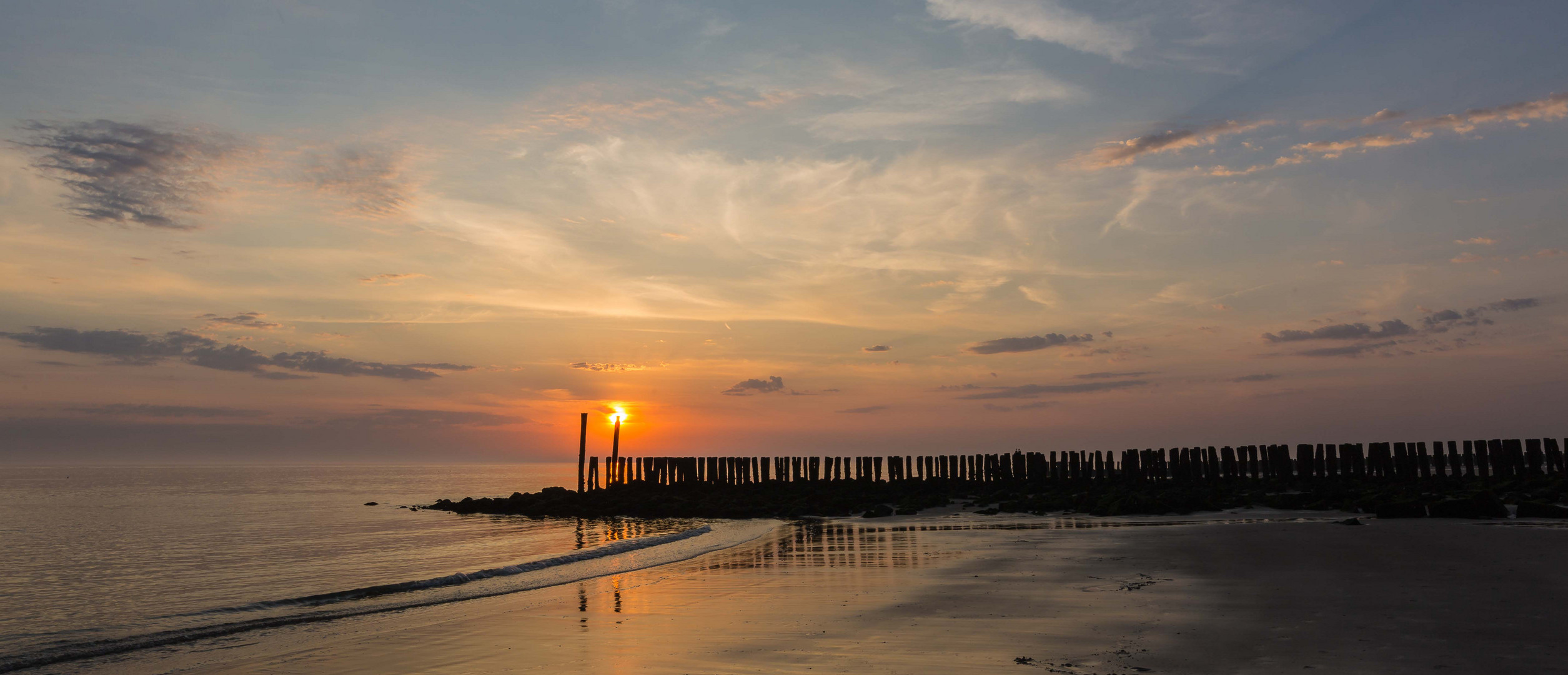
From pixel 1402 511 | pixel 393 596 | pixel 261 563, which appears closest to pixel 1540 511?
pixel 1402 511

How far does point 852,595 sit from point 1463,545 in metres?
10.2

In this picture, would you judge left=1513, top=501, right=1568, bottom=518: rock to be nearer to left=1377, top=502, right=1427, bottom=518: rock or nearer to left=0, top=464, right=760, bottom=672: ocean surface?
left=1377, top=502, right=1427, bottom=518: rock

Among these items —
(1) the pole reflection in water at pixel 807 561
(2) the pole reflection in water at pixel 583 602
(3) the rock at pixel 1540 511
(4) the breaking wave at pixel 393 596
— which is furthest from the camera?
(3) the rock at pixel 1540 511

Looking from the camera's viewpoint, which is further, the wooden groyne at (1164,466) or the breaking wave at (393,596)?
the wooden groyne at (1164,466)

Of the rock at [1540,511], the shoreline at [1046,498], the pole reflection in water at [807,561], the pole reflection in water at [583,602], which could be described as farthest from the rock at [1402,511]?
the pole reflection in water at [583,602]

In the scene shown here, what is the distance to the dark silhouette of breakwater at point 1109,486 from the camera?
81.9ft

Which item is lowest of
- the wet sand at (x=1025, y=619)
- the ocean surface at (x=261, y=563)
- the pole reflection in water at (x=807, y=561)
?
the ocean surface at (x=261, y=563)

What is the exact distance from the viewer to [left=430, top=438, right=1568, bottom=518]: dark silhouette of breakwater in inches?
983

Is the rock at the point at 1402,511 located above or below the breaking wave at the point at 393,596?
above

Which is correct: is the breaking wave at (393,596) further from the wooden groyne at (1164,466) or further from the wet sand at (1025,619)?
the wooden groyne at (1164,466)

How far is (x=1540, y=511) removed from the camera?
19109 millimetres

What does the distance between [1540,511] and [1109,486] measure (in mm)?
15922

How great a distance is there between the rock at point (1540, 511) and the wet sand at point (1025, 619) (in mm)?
3231

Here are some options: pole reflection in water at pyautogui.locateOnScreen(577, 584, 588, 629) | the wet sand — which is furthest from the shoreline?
pole reflection in water at pyautogui.locateOnScreen(577, 584, 588, 629)
